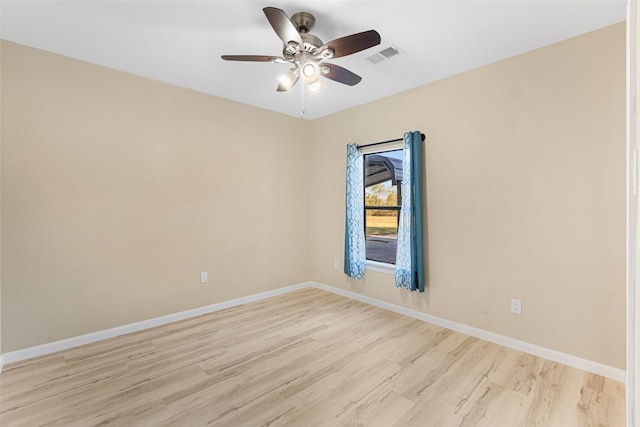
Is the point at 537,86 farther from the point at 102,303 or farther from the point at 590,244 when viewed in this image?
the point at 102,303

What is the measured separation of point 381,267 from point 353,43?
2631 millimetres

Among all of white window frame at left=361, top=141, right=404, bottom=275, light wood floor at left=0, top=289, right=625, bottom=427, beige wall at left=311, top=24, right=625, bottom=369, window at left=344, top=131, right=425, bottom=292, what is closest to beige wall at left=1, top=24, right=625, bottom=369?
beige wall at left=311, top=24, right=625, bottom=369

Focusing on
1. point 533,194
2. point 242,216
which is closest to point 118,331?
point 242,216

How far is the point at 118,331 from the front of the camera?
111 inches

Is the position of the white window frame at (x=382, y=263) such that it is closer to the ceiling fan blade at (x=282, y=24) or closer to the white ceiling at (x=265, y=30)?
the white ceiling at (x=265, y=30)

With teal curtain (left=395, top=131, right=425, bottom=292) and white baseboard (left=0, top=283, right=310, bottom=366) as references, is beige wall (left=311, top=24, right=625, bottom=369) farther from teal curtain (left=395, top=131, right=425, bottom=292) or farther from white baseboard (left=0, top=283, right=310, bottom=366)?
white baseboard (left=0, top=283, right=310, bottom=366)

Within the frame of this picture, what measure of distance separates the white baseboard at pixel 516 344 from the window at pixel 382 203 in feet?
2.11

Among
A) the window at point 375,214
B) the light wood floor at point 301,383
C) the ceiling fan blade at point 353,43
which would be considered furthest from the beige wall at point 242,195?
the ceiling fan blade at point 353,43

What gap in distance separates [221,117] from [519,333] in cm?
385

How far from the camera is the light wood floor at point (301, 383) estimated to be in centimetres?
176

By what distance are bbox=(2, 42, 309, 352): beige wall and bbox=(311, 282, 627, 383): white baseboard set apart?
178 centimetres

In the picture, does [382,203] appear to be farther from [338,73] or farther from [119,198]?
[119,198]

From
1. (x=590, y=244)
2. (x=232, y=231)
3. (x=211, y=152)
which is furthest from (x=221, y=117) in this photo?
(x=590, y=244)

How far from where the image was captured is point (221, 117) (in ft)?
11.6
